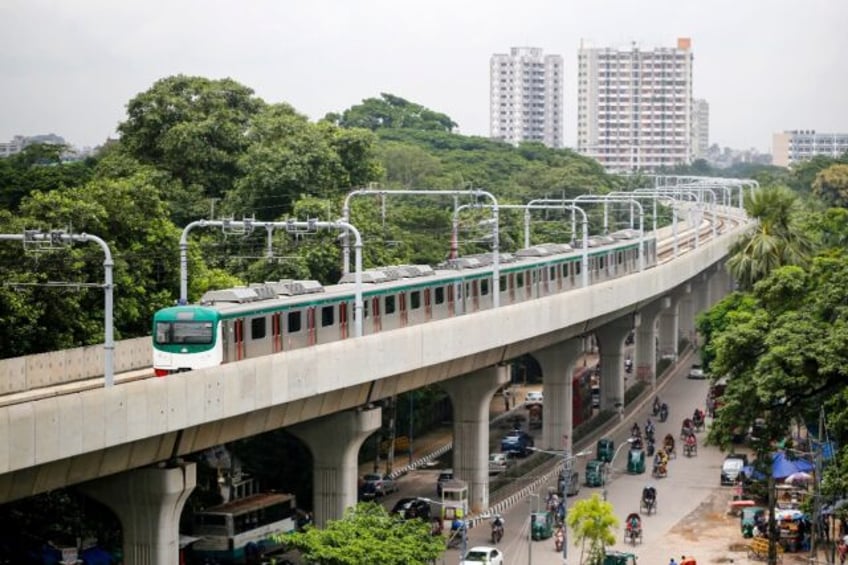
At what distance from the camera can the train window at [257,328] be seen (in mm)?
49200

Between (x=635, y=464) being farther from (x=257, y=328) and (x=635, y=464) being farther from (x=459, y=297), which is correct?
(x=257, y=328)

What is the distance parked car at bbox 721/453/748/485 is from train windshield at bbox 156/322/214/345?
101 feet

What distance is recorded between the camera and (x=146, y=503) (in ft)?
146

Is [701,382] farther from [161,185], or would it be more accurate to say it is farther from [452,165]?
[452,165]

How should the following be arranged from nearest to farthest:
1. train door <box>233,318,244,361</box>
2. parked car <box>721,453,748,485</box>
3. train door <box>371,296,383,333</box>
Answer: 1. train door <box>233,318,244,361</box>
2. train door <box>371,296,383,333</box>
3. parked car <box>721,453,748,485</box>

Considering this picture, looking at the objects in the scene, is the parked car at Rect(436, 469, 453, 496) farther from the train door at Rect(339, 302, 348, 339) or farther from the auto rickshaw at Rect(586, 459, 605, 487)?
the train door at Rect(339, 302, 348, 339)

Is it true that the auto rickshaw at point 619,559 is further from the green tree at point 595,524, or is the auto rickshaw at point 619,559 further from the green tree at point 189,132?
the green tree at point 189,132

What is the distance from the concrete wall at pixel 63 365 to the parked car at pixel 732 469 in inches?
1187

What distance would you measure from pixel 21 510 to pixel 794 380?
82.7ft

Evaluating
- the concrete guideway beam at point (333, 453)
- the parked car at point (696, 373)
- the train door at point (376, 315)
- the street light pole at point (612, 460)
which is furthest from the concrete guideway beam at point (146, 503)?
the parked car at point (696, 373)

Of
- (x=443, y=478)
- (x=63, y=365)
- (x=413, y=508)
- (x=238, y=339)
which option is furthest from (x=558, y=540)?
(x=63, y=365)

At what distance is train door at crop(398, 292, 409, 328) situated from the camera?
193ft

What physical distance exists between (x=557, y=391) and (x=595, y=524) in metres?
27.2

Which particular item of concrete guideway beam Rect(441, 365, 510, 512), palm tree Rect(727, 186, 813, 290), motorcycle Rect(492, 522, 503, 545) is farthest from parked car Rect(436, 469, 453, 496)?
palm tree Rect(727, 186, 813, 290)
